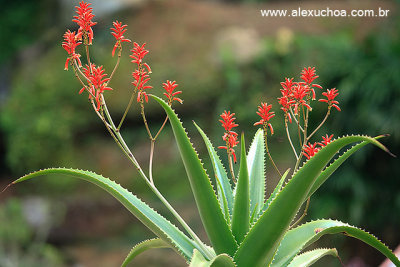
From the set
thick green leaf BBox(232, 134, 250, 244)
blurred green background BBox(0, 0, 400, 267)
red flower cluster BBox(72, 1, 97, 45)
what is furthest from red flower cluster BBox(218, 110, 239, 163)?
blurred green background BBox(0, 0, 400, 267)

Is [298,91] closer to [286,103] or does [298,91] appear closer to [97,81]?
[286,103]

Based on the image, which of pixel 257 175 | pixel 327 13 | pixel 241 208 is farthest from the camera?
pixel 327 13

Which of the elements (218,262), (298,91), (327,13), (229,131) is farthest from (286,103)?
(327,13)

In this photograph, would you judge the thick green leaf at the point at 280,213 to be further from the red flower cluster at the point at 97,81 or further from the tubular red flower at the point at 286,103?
the red flower cluster at the point at 97,81

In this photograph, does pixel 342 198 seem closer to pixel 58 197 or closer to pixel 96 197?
pixel 96 197

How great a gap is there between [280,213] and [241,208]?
13 cm

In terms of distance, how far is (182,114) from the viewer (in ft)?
20.9

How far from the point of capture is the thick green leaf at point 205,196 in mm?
1144

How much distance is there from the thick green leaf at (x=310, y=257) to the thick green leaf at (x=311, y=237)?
3 centimetres

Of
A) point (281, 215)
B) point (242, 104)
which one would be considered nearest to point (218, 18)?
point (242, 104)

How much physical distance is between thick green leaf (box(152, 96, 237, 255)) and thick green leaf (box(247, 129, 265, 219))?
0.47 ft

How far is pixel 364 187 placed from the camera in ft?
17.1

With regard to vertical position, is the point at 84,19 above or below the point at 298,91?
above

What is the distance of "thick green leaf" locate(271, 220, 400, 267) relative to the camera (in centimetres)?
116
